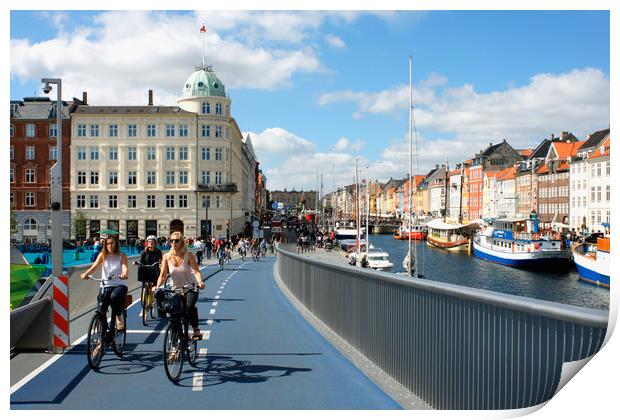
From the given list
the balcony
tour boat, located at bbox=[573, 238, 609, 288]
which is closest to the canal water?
tour boat, located at bbox=[573, 238, 609, 288]

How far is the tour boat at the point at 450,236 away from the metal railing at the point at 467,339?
9485 centimetres

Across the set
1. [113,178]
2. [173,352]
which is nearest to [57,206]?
[173,352]

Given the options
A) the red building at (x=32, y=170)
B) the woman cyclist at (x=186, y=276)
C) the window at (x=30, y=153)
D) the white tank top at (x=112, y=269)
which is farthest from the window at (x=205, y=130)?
the woman cyclist at (x=186, y=276)

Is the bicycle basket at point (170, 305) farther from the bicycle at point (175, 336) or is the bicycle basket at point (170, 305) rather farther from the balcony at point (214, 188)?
the balcony at point (214, 188)

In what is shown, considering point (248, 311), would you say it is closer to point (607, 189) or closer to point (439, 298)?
point (439, 298)

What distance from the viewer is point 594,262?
55.7 m

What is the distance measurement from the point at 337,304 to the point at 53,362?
473cm

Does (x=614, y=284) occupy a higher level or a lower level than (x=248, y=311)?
higher

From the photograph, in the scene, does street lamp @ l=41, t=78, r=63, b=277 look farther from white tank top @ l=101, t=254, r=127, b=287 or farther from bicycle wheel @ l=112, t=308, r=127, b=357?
bicycle wheel @ l=112, t=308, r=127, b=357

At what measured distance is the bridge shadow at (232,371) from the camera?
26.5 feet

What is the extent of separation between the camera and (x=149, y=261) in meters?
14.3

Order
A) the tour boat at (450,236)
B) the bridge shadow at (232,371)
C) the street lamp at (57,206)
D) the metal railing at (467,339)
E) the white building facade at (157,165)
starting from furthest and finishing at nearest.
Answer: the tour boat at (450,236)
the white building facade at (157,165)
the street lamp at (57,206)
the bridge shadow at (232,371)
the metal railing at (467,339)

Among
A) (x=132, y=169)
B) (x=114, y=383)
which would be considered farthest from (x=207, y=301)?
(x=132, y=169)
